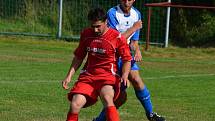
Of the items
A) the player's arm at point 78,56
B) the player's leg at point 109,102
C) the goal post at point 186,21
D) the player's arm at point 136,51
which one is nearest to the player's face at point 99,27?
the player's arm at point 78,56

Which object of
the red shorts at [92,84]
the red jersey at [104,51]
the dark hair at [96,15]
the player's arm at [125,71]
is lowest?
the red shorts at [92,84]

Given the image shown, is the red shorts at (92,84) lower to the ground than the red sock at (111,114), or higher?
higher

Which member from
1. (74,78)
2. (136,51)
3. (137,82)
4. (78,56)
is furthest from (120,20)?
(74,78)

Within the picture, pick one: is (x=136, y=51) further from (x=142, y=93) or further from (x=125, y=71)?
(x=125, y=71)

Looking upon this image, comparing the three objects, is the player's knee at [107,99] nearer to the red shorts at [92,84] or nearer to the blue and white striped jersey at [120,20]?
the red shorts at [92,84]

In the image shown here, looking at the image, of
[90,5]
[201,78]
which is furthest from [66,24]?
[201,78]

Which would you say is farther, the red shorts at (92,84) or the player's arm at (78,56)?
the player's arm at (78,56)

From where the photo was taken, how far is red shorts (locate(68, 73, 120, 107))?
791 centimetres

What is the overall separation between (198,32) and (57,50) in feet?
20.2

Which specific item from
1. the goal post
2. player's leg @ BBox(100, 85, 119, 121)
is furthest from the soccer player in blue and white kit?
the goal post

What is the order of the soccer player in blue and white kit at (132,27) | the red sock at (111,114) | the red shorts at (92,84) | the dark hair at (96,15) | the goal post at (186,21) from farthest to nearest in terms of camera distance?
the goal post at (186,21), the soccer player in blue and white kit at (132,27), the red shorts at (92,84), the red sock at (111,114), the dark hair at (96,15)

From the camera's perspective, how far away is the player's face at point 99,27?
778cm

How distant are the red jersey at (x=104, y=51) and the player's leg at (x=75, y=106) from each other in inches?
15.9

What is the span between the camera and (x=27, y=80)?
14.2m
